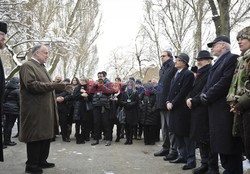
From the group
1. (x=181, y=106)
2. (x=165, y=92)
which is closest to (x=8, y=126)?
(x=165, y=92)

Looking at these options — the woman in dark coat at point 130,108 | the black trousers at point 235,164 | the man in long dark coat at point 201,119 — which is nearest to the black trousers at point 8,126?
the woman in dark coat at point 130,108

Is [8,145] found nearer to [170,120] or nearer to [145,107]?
→ [145,107]

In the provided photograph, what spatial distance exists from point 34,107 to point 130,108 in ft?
12.3

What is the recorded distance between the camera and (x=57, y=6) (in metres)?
16.0

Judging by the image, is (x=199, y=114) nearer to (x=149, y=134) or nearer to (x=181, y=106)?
(x=181, y=106)

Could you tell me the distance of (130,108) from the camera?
298 inches

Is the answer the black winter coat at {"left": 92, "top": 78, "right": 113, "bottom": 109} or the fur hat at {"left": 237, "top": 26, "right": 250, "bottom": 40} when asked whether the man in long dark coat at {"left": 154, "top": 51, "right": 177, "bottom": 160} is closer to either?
the black winter coat at {"left": 92, "top": 78, "right": 113, "bottom": 109}

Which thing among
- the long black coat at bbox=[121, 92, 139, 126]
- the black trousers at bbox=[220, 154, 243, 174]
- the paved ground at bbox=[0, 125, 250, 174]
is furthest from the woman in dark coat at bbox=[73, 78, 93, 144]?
the black trousers at bbox=[220, 154, 243, 174]

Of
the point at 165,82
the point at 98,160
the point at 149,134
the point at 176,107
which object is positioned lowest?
the point at 98,160

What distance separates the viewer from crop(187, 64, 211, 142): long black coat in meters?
4.24

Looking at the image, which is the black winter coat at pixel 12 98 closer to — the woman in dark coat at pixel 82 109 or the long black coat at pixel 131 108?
the woman in dark coat at pixel 82 109

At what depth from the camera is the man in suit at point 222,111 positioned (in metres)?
3.47

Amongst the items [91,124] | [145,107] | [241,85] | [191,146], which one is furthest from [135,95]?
[241,85]

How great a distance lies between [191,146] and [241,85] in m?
2.22
